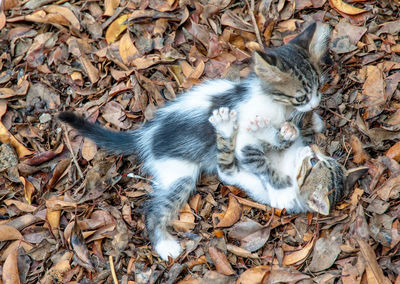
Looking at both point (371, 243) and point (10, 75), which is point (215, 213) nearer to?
point (371, 243)

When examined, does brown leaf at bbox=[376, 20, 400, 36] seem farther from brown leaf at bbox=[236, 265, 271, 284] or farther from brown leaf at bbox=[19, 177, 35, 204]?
brown leaf at bbox=[19, 177, 35, 204]

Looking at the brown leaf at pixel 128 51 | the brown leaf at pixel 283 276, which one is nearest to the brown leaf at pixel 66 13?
the brown leaf at pixel 128 51

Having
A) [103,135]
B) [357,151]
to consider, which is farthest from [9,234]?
[357,151]

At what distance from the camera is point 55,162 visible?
4.01 m

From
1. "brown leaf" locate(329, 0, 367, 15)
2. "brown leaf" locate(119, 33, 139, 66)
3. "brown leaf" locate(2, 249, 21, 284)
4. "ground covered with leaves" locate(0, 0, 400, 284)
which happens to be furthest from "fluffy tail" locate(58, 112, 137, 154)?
"brown leaf" locate(329, 0, 367, 15)

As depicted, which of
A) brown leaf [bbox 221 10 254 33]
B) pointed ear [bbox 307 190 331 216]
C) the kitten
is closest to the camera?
pointed ear [bbox 307 190 331 216]

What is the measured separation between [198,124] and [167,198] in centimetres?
67

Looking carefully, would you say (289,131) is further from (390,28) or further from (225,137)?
(390,28)

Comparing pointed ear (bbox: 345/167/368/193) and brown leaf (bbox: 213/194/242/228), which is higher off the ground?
pointed ear (bbox: 345/167/368/193)

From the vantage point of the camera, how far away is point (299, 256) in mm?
3227

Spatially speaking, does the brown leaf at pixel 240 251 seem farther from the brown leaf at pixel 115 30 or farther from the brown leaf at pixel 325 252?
the brown leaf at pixel 115 30

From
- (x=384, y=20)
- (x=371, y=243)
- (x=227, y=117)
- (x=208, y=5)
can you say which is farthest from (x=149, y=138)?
(x=384, y=20)

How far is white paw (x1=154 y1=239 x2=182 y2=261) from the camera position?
11.4 ft

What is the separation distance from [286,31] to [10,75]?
2.76 metres
